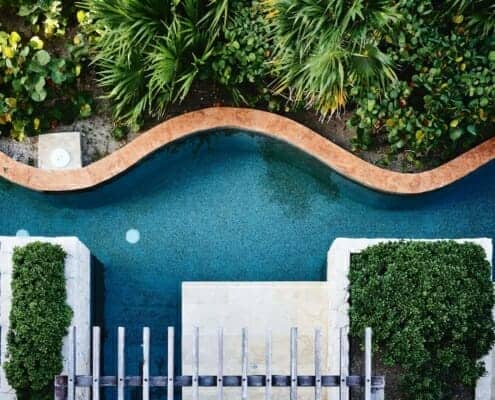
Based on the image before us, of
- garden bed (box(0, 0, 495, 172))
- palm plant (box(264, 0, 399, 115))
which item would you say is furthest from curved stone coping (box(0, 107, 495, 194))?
palm plant (box(264, 0, 399, 115))

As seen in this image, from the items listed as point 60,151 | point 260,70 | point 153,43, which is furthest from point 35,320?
point 260,70

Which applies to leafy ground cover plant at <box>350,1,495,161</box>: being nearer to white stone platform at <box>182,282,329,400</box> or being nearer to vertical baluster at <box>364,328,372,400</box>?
white stone platform at <box>182,282,329,400</box>

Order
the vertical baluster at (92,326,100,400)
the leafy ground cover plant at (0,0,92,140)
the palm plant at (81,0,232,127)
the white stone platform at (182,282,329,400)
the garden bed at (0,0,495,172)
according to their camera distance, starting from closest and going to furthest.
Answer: the vertical baluster at (92,326,100,400) < the garden bed at (0,0,495,172) < the palm plant at (81,0,232,127) < the white stone platform at (182,282,329,400) < the leafy ground cover plant at (0,0,92,140)

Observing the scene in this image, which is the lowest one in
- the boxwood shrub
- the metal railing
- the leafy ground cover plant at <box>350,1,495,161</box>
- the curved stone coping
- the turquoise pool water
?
the metal railing

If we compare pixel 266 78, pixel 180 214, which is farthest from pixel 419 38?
pixel 180 214

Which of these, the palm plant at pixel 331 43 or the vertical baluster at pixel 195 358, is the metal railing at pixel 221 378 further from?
the palm plant at pixel 331 43

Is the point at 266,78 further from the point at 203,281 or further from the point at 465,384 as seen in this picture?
the point at 465,384

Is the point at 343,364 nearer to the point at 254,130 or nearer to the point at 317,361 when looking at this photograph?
the point at 317,361
